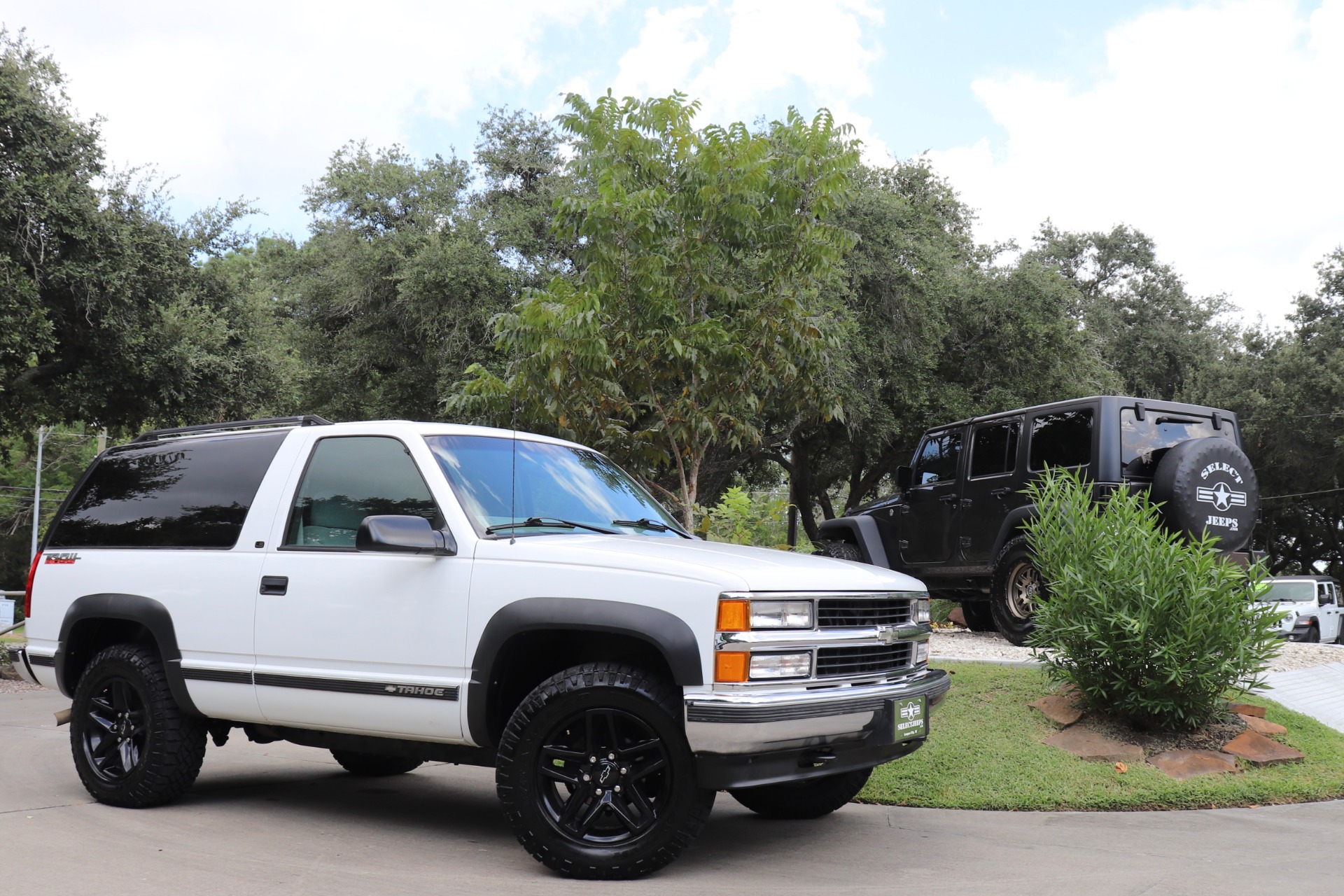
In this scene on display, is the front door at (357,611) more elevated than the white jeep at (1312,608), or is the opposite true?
the front door at (357,611)

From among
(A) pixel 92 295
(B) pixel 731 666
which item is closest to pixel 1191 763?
(B) pixel 731 666

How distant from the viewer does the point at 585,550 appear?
4.95 meters

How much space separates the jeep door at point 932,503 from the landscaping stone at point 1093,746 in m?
4.33

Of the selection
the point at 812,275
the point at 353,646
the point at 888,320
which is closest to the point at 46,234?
the point at 812,275

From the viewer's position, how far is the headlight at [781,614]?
4.62 meters

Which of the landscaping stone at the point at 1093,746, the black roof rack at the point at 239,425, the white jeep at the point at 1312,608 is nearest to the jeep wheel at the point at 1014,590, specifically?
the landscaping stone at the point at 1093,746

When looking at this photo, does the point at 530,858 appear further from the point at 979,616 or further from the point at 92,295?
the point at 92,295

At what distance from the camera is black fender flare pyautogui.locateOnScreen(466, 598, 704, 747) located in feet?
15.0

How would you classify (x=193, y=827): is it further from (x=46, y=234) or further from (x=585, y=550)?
(x=46, y=234)

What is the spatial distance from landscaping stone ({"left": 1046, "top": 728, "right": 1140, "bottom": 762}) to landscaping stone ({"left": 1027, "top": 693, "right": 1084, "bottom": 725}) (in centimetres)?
13

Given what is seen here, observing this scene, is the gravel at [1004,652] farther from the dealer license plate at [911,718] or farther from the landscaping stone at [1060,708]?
the dealer license plate at [911,718]

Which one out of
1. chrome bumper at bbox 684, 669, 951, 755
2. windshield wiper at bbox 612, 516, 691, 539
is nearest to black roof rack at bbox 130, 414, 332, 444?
windshield wiper at bbox 612, 516, 691, 539

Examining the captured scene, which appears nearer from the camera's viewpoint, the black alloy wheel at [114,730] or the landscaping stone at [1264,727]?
the black alloy wheel at [114,730]

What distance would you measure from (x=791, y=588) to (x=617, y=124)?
7378mm
